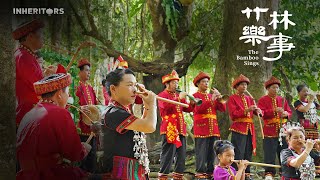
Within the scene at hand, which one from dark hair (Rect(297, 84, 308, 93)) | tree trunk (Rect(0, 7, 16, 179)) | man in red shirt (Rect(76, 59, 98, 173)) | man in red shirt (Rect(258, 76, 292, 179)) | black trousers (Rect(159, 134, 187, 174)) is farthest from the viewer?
dark hair (Rect(297, 84, 308, 93))

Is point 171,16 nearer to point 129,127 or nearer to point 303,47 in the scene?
point 303,47

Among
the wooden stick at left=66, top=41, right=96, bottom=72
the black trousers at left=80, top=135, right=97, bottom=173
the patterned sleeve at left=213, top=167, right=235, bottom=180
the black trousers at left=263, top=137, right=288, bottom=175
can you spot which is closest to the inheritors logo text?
the wooden stick at left=66, top=41, right=96, bottom=72

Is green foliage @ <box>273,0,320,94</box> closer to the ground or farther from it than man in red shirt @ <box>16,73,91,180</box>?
farther from it

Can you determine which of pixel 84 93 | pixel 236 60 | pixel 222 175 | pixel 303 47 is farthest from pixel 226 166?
pixel 303 47

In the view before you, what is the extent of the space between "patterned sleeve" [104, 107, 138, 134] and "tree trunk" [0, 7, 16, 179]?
0.84 m

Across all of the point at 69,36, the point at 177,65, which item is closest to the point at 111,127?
the point at 69,36

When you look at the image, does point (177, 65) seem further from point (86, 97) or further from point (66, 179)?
point (66, 179)

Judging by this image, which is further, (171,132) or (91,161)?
(171,132)

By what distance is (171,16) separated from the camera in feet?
20.5

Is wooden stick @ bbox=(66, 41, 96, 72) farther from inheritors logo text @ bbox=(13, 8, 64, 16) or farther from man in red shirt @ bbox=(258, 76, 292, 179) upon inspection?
man in red shirt @ bbox=(258, 76, 292, 179)

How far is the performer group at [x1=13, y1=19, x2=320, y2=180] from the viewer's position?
3.14m

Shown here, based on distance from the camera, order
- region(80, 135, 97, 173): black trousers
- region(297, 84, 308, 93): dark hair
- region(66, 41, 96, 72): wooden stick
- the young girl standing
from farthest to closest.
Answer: region(297, 84, 308, 93): dark hair
region(66, 41, 96, 72): wooden stick
region(80, 135, 97, 173): black trousers
the young girl standing

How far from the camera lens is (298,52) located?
6.63 metres

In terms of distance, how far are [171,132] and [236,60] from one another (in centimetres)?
138
